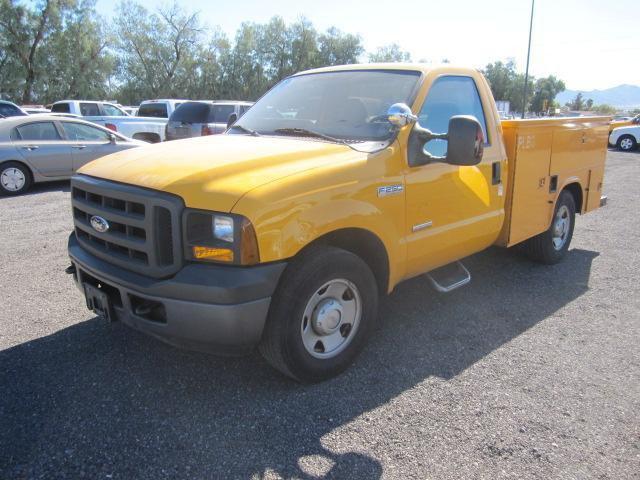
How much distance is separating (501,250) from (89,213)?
4.72 metres

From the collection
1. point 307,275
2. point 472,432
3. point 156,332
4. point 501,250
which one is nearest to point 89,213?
point 156,332

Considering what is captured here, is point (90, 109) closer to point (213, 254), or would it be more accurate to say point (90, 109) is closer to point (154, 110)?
point (154, 110)

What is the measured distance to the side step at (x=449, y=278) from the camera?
13.3 feet

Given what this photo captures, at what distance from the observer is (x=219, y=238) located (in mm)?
2707

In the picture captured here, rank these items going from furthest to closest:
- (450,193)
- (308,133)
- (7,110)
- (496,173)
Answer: (7,110)
(496,173)
(450,193)
(308,133)

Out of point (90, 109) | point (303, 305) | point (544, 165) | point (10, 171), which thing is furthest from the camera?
point (90, 109)

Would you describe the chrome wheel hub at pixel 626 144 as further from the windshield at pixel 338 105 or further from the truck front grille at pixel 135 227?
the truck front grille at pixel 135 227

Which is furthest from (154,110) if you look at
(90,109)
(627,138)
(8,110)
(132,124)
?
(627,138)

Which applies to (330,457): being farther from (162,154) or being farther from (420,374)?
(162,154)

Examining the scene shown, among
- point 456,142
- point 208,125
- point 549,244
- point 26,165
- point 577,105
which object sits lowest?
point 549,244

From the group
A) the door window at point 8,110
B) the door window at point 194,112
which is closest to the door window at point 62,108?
the door window at point 8,110

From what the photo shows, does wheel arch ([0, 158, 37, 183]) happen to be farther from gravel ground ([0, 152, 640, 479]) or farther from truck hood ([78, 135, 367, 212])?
truck hood ([78, 135, 367, 212])

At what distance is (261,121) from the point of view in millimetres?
4160

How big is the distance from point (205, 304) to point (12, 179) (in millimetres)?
8927
